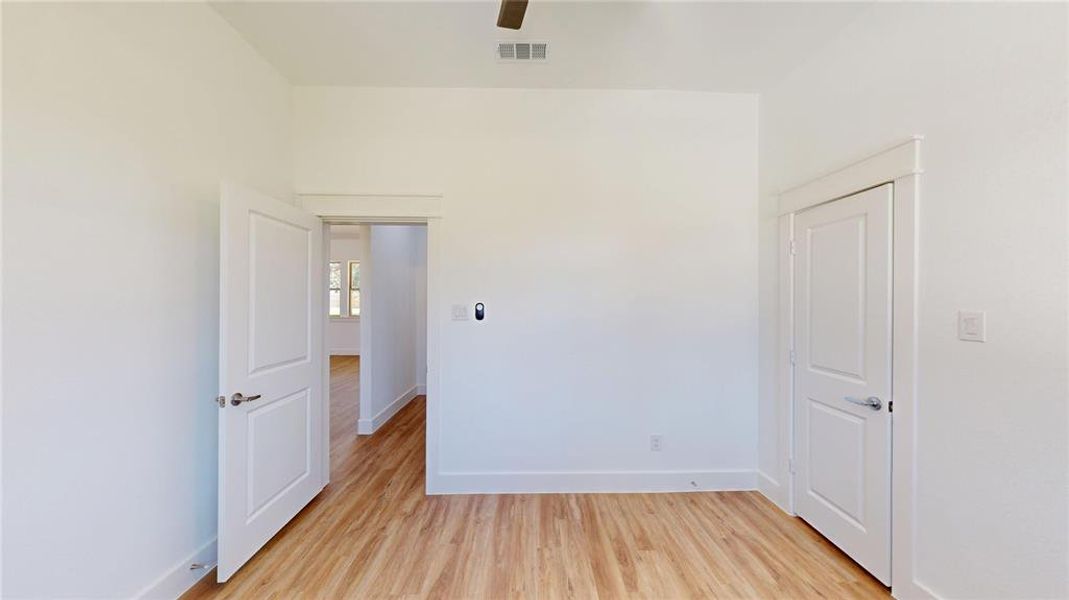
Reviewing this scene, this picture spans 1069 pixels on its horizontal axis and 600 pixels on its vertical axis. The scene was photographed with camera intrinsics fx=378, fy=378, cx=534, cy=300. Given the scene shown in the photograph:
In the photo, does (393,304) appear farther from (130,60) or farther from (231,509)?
(130,60)

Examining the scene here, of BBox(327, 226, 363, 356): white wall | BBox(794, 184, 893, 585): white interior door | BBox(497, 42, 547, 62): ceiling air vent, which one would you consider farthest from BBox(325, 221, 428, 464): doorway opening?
BBox(794, 184, 893, 585): white interior door

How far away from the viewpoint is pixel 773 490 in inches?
103

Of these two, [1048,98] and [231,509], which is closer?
[1048,98]

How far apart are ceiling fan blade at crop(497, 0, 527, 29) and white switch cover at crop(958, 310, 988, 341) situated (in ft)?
6.92

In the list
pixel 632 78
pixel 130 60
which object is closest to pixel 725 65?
pixel 632 78

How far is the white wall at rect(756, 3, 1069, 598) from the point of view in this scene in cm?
128

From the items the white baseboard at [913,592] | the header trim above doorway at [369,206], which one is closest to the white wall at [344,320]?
the header trim above doorway at [369,206]

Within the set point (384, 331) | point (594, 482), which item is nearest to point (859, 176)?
point (594, 482)

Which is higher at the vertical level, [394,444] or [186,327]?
[186,327]

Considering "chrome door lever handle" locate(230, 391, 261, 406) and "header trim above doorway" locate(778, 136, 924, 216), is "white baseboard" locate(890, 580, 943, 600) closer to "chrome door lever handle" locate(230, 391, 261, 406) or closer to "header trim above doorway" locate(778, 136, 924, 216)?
"header trim above doorway" locate(778, 136, 924, 216)

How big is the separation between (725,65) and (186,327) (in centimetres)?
338

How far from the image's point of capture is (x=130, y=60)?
5.13ft

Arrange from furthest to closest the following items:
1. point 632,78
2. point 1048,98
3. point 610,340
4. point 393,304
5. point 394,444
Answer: point 393,304 → point 394,444 → point 610,340 → point 632,78 → point 1048,98

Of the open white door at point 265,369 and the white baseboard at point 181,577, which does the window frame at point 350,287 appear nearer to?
the open white door at point 265,369
